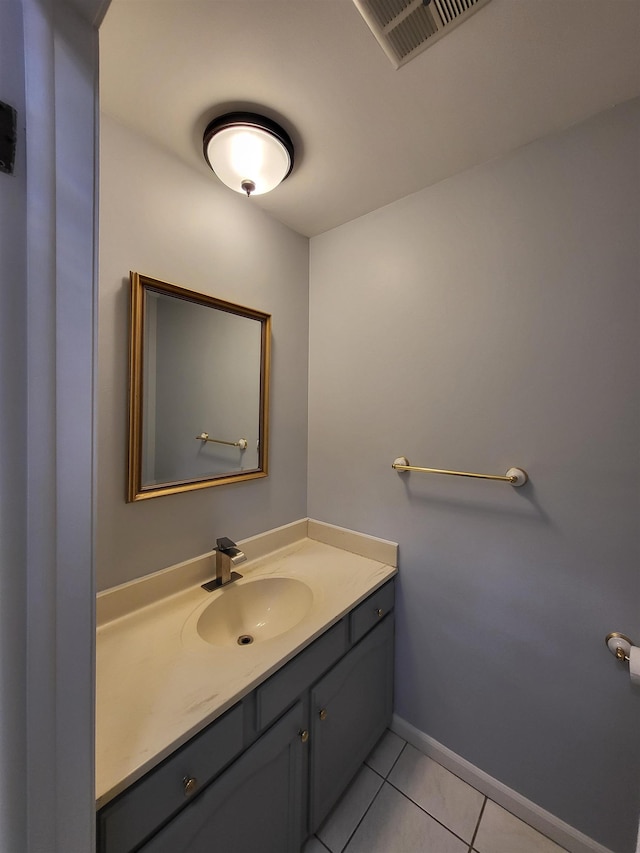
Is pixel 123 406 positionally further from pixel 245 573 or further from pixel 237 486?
pixel 245 573

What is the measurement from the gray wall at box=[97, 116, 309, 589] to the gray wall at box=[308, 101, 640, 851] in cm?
34

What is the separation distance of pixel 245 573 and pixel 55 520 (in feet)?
3.30

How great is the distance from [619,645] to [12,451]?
4.95 feet

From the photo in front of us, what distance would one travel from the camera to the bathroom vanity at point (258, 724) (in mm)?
646

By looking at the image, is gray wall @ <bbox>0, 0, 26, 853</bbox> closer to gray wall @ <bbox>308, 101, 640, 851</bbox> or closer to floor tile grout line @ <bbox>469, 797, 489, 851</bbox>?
gray wall @ <bbox>308, 101, 640, 851</bbox>

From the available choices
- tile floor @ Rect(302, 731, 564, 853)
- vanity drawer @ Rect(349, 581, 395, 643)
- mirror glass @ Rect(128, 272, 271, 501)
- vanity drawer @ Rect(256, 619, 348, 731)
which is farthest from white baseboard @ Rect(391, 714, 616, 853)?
mirror glass @ Rect(128, 272, 271, 501)

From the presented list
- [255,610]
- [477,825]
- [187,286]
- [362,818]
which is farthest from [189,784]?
[187,286]

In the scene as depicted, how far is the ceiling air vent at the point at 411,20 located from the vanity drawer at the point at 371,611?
165 centimetres

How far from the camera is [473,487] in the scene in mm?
1210

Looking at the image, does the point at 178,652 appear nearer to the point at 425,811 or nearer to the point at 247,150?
the point at 425,811

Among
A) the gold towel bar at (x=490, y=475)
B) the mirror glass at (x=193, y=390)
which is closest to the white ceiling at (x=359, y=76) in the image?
the mirror glass at (x=193, y=390)

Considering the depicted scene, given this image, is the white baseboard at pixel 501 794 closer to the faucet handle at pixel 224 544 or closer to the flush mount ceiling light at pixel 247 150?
the faucet handle at pixel 224 544

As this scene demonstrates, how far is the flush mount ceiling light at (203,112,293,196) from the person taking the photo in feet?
3.19

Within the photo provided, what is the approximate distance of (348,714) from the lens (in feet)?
3.80
